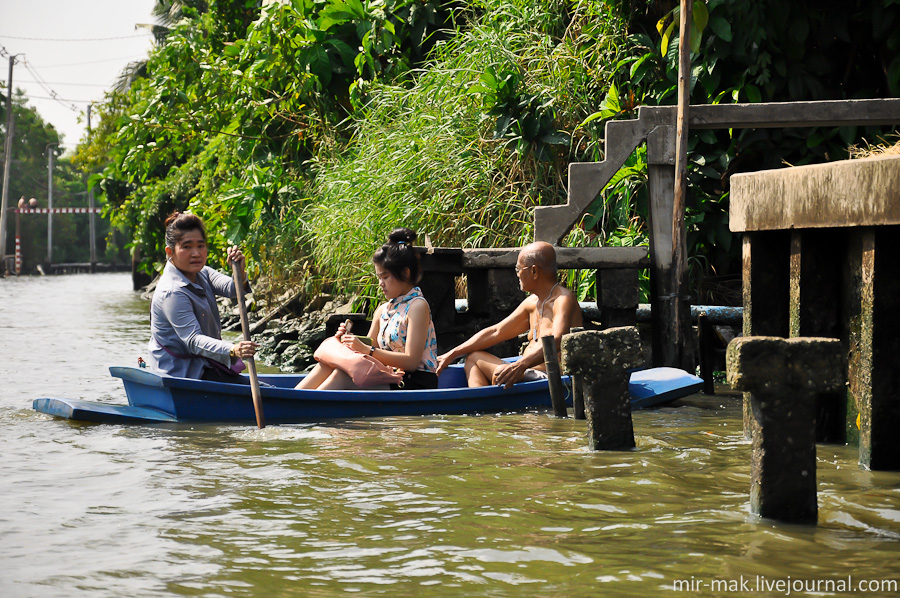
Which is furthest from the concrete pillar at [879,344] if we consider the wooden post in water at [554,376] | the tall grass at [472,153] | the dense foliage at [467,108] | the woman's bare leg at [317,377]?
the tall grass at [472,153]

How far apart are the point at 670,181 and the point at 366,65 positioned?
247 inches

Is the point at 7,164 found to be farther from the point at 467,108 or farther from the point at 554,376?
the point at 554,376

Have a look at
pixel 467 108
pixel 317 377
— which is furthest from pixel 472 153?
pixel 317 377

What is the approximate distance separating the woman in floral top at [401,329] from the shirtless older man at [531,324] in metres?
0.34

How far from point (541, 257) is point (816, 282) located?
2.21 metres

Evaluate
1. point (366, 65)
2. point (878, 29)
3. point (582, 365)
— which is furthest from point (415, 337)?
point (366, 65)

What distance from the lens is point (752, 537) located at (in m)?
3.52

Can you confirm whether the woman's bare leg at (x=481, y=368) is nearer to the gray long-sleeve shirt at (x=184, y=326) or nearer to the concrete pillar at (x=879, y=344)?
the gray long-sleeve shirt at (x=184, y=326)

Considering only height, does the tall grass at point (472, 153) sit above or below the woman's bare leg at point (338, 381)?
above

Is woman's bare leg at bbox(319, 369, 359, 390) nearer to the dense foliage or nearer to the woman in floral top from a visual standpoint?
the woman in floral top

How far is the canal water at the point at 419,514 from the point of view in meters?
3.22

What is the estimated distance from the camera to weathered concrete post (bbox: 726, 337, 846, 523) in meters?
3.42

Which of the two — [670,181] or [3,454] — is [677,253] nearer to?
[670,181]

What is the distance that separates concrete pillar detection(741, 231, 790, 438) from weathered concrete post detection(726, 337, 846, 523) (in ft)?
5.25
